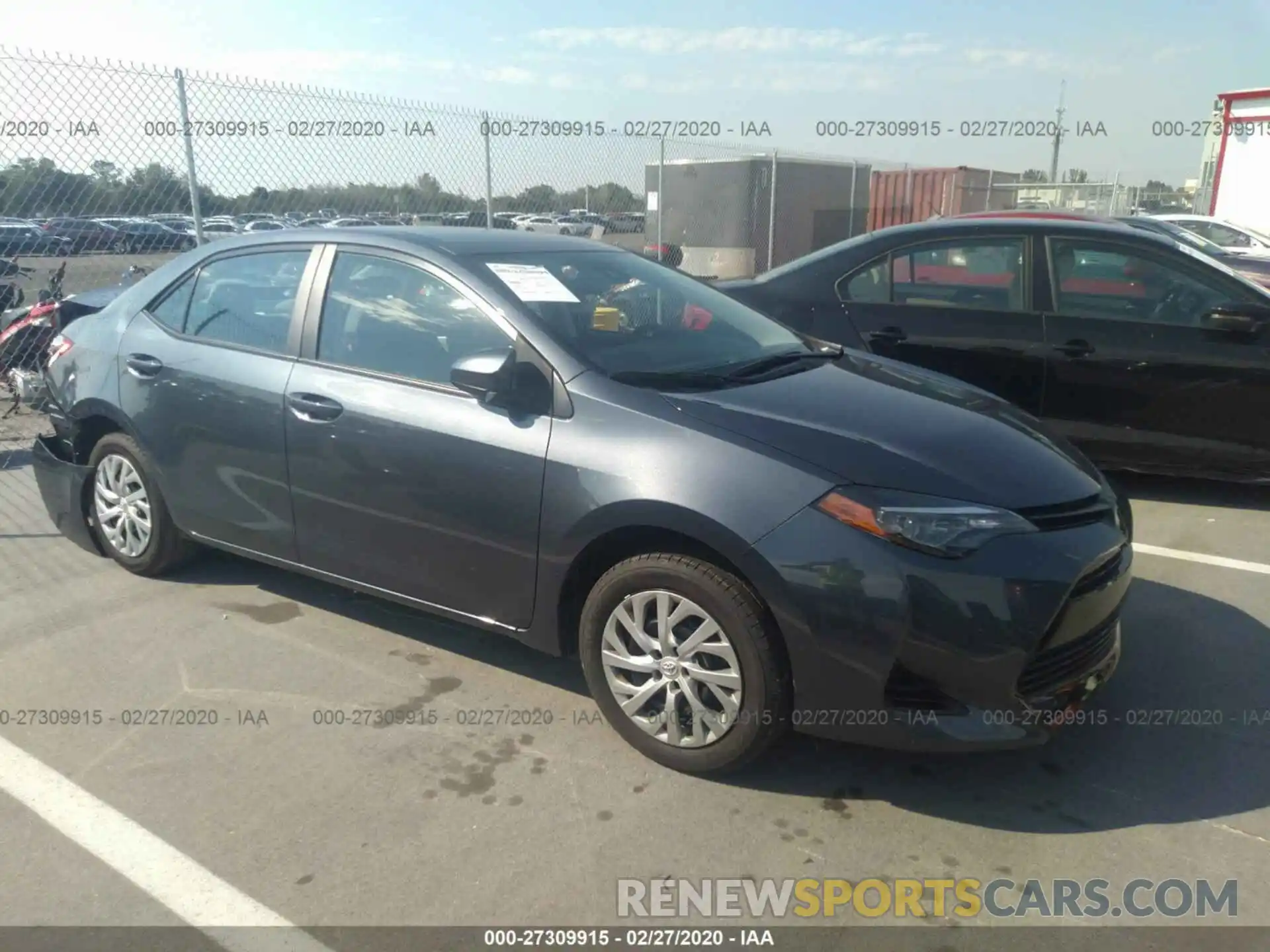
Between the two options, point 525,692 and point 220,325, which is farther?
point 220,325

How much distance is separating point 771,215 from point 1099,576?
494 inches

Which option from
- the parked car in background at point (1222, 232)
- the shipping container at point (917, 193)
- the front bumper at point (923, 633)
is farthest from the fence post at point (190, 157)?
the shipping container at point (917, 193)

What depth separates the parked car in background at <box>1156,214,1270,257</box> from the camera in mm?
16281

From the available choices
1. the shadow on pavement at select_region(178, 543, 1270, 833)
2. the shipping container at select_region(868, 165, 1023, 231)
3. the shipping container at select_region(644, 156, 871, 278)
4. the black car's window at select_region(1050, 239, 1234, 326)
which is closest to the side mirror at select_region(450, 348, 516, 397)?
the shadow on pavement at select_region(178, 543, 1270, 833)

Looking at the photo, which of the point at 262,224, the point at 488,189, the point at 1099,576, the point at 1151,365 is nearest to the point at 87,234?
the point at 262,224

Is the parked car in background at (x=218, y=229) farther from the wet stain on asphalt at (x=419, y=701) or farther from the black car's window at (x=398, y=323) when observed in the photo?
the wet stain on asphalt at (x=419, y=701)

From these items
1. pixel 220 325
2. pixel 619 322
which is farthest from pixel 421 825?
pixel 220 325

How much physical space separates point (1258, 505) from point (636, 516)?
14.5 ft

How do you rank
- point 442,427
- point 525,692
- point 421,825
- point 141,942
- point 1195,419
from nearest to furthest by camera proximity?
1. point 141,942
2. point 421,825
3. point 442,427
4. point 525,692
5. point 1195,419

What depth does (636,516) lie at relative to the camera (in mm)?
2998

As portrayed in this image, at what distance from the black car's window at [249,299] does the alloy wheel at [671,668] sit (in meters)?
1.88

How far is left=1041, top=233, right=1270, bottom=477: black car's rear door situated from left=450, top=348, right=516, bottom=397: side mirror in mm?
3704

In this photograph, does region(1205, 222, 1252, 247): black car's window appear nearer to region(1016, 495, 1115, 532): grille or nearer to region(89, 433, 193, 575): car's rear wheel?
region(1016, 495, 1115, 532): grille

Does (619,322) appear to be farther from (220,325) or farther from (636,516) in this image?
(220,325)
